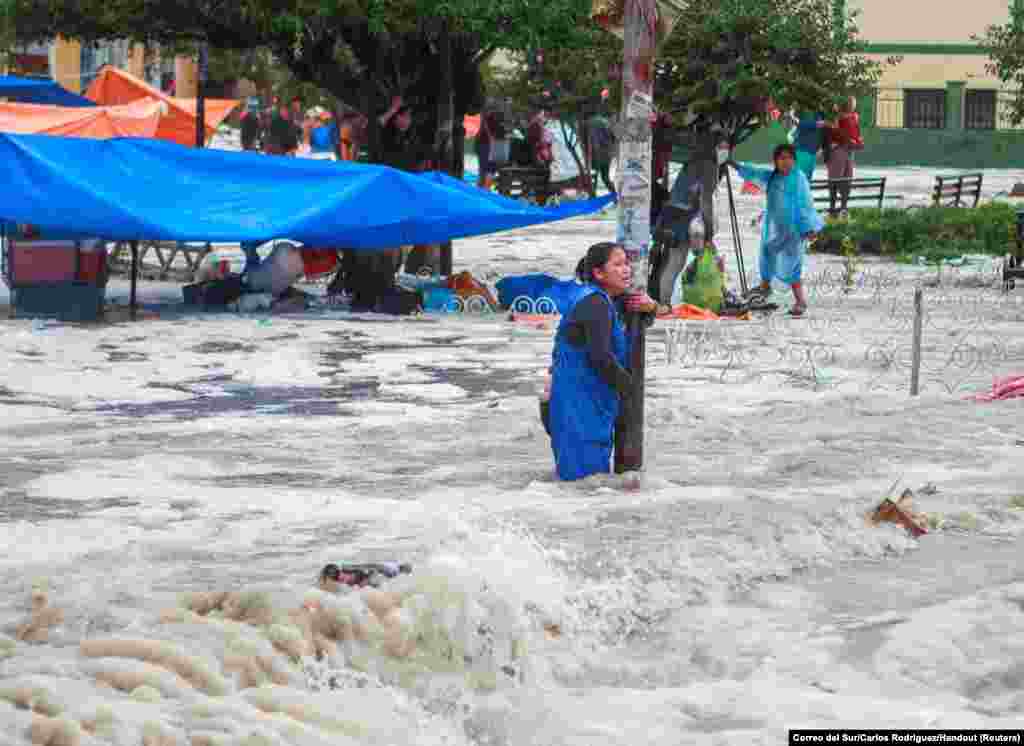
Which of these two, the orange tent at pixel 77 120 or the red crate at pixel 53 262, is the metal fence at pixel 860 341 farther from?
the orange tent at pixel 77 120

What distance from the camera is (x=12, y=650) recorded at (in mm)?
6316

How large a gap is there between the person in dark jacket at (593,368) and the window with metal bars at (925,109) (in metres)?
44.2

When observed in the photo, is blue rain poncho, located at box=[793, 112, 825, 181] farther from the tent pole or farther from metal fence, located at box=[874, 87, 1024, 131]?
metal fence, located at box=[874, 87, 1024, 131]

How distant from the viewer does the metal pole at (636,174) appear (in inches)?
373

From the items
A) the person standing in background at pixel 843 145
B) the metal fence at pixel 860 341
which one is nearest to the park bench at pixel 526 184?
the person standing in background at pixel 843 145

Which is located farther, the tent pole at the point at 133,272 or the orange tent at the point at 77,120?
the orange tent at the point at 77,120

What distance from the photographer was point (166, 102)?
1299 inches

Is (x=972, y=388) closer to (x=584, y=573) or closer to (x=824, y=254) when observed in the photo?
(x=584, y=573)

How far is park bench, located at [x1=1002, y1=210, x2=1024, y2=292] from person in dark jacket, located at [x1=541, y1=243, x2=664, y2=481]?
11224mm

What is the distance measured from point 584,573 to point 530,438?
3510 millimetres

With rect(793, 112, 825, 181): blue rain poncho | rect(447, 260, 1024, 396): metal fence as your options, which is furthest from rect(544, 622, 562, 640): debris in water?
rect(793, 112, 825, 181): blue rain poncho

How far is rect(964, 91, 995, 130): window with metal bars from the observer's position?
169 ft

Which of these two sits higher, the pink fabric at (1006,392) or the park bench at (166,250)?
the park bench at (166,250)

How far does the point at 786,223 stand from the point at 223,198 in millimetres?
5047
